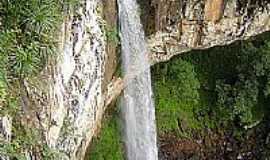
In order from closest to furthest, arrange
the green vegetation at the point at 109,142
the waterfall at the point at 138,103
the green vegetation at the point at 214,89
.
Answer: the waterfall at the point at 138,103
the green vegetation at the point at 109,142
the green vegetation at the point at 214,89

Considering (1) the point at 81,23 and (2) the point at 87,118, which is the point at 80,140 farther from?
(1) the point at 81,23

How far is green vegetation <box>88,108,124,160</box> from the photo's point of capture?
300 inches

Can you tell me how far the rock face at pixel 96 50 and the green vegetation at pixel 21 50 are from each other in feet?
0.29

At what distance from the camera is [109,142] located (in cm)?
775

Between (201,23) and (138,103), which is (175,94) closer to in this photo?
(138,103)

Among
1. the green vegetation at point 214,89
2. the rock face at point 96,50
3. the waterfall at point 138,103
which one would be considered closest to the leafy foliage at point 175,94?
the green vegetation at point 214,89

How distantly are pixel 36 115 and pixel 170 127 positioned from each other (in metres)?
4.39

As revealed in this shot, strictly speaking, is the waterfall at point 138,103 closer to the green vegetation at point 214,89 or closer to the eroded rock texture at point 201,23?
the eroded rock texture at point 201,23

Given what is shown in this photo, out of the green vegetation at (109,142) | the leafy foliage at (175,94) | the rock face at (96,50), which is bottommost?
the green vegetation at (109,142)

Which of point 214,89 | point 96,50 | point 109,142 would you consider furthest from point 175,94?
point 96,50

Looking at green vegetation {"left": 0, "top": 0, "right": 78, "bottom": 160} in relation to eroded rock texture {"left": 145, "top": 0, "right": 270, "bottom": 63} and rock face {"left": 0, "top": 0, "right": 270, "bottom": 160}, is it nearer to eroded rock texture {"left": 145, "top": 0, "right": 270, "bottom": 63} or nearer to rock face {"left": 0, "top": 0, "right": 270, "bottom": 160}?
rock face {"left": 0, "top": 0, "right": 270, "bottom": 160}

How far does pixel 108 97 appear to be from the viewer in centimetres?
709

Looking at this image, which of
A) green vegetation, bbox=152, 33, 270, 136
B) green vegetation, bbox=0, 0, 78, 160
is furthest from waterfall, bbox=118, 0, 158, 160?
green vegetation, bbox=0, 0, 78, 160

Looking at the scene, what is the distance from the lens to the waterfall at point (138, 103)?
7.09 meters
